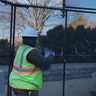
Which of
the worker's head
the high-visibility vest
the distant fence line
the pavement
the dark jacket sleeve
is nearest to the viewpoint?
the dark jacket sleeve

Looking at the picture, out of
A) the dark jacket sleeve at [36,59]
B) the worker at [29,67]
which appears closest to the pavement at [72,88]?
the worker at [29,67]

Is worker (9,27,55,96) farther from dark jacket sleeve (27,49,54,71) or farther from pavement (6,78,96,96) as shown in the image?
pavement (6,78,96,96)

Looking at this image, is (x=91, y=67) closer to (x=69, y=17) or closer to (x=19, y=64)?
(x=69, y=17)

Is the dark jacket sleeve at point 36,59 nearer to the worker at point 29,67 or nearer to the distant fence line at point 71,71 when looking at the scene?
the worker at point 29,67

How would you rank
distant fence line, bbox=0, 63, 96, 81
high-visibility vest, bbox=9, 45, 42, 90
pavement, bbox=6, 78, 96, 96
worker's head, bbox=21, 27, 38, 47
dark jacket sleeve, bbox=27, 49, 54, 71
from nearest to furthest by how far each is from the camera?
dark jacket sleeve, bbox=27, 49, 54, 71
high-visibility vest, bbox=9, 45, 42, 90
worker's head, bbox=21, 27, 38, 47
pavement, bbox=6, 78, 96, 96
distant fence line, bbox=0, 63, 96, 81

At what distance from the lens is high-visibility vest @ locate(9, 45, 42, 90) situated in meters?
5.73

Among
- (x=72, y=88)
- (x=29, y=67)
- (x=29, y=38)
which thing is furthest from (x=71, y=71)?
(x=29, y=67)

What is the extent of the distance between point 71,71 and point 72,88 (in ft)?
1.68

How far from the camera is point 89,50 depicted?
31.9 feet

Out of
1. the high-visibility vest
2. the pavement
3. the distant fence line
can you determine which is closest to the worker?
the high-visibility vest

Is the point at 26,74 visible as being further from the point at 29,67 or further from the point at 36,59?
the point at 36,59

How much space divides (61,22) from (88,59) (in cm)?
116

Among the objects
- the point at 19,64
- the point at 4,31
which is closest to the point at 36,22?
the point at 4,31

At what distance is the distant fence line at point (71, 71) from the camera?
10039 millimetres
